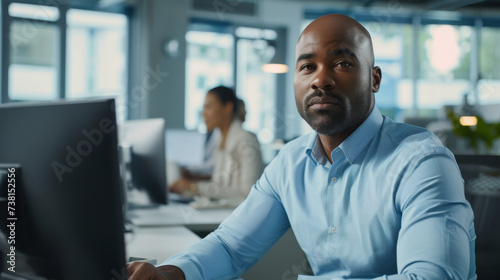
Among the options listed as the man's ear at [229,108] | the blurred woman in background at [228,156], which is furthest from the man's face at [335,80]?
the man's ear at [229,108]

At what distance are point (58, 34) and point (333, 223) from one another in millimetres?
6238

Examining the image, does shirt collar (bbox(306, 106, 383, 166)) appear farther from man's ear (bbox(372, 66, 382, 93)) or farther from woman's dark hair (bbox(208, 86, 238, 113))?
woman's dark hair (bbox(208, 86, 238, 113))

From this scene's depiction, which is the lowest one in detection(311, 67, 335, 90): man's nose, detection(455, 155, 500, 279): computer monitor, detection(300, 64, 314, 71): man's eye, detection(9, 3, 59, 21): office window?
detection(455, 155, 500, 279): computer monitor

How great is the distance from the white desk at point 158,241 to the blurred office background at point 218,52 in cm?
366

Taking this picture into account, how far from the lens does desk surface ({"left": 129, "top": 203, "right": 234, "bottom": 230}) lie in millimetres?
2293

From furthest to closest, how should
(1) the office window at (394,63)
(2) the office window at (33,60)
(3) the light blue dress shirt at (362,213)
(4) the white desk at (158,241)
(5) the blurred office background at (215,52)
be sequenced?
(1) the office window at (394,63)
(5) the blurred office background at (215,52)
(2) the office window at (33,60)
(4) the white desk at (158,241)
(3) the light blue dress shirt at (362,213)

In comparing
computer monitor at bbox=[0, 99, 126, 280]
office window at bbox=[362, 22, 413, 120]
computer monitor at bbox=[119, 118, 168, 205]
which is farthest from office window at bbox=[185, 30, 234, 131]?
computer monitor at bbox=[0, 99, 126, 280]

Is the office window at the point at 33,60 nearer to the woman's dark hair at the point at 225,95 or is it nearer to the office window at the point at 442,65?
the woman's dark hair at the point at 225,95

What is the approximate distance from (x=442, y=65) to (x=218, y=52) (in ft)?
12.5

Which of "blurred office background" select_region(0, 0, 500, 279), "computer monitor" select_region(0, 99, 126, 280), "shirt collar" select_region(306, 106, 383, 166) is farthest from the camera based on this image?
"blurred office background" select_region(0, 0, 500, 279)

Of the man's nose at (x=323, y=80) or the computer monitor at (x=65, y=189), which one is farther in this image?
the man's nose at (x=323, y=80)

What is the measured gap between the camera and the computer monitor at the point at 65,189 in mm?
784

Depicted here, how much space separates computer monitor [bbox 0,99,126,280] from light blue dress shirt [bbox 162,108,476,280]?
415 mm

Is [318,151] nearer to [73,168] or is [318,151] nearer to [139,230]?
[73,168]
